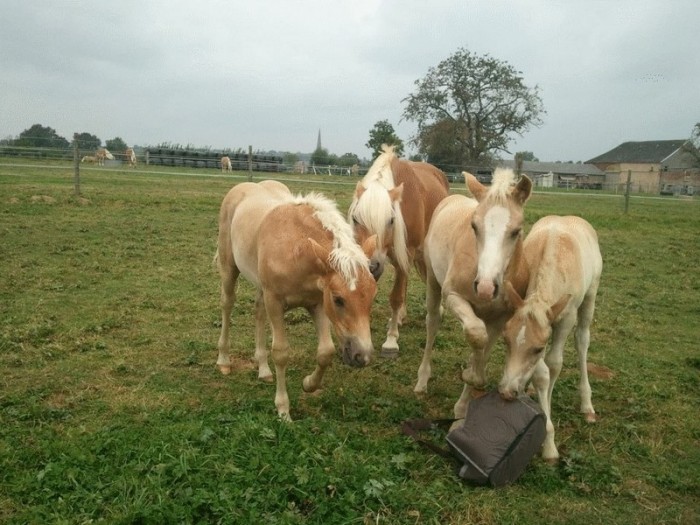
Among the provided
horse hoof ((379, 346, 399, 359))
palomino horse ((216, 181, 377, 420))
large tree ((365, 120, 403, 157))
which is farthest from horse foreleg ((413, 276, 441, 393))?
large tree ((365, 120, 403, 157))

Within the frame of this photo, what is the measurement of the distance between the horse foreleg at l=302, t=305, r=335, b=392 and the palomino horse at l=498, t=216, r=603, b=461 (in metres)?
1.23

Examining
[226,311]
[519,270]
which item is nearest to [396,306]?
[226,311]

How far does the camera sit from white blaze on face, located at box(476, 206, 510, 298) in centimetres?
352

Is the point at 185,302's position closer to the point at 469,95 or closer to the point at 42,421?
the point at 42,421

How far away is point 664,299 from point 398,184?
497 cm

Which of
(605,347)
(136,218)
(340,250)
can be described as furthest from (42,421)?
(136,218)

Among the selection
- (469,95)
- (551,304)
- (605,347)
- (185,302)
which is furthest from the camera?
(469,95)

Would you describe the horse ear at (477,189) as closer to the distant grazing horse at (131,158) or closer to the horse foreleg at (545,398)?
the horse foreleg at (545,398)

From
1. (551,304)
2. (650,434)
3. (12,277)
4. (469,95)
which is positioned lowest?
(650,434)

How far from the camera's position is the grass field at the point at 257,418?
3027 millimetres

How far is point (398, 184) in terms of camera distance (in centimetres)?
652

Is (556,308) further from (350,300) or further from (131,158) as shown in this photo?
(131,158)

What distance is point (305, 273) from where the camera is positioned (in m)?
3.98

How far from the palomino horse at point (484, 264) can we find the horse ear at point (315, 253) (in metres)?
1.02
